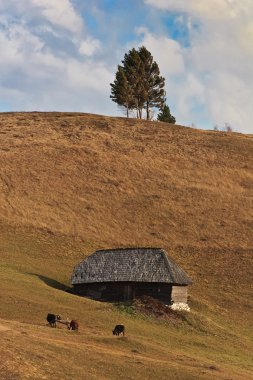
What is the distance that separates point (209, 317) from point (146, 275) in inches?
258

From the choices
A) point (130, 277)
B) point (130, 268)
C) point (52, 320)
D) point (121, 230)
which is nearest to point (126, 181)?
point (121, 230)

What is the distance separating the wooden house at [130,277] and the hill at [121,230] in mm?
2334

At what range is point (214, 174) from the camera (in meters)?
98.9

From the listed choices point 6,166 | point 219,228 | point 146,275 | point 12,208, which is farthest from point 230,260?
point 6,166

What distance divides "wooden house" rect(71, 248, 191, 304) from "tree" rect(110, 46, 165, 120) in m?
73.6

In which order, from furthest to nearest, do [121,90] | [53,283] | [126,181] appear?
[121,90]
[126,181]
[53,283]

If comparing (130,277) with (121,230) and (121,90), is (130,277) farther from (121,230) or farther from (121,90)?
(121,90)

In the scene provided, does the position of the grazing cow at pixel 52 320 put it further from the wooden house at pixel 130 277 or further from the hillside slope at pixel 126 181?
the hillside slope at pixel 126 181

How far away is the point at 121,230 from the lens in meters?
79.3

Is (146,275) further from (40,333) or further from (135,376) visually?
(135,376)

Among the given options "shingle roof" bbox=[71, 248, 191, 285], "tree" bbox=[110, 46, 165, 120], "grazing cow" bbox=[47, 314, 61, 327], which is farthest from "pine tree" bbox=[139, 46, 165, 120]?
"grazing cow" bbox=[47, 314, 61, 327]

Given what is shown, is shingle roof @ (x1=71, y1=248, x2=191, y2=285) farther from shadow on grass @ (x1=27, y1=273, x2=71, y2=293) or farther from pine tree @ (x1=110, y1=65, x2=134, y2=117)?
pine tree @ (x1=110, y1=65, x2=134, y2=117)

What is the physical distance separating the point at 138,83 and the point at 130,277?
79322 millimetres

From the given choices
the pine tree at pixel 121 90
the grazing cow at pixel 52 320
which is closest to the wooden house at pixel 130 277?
the grazing cow at pixel 52 320
